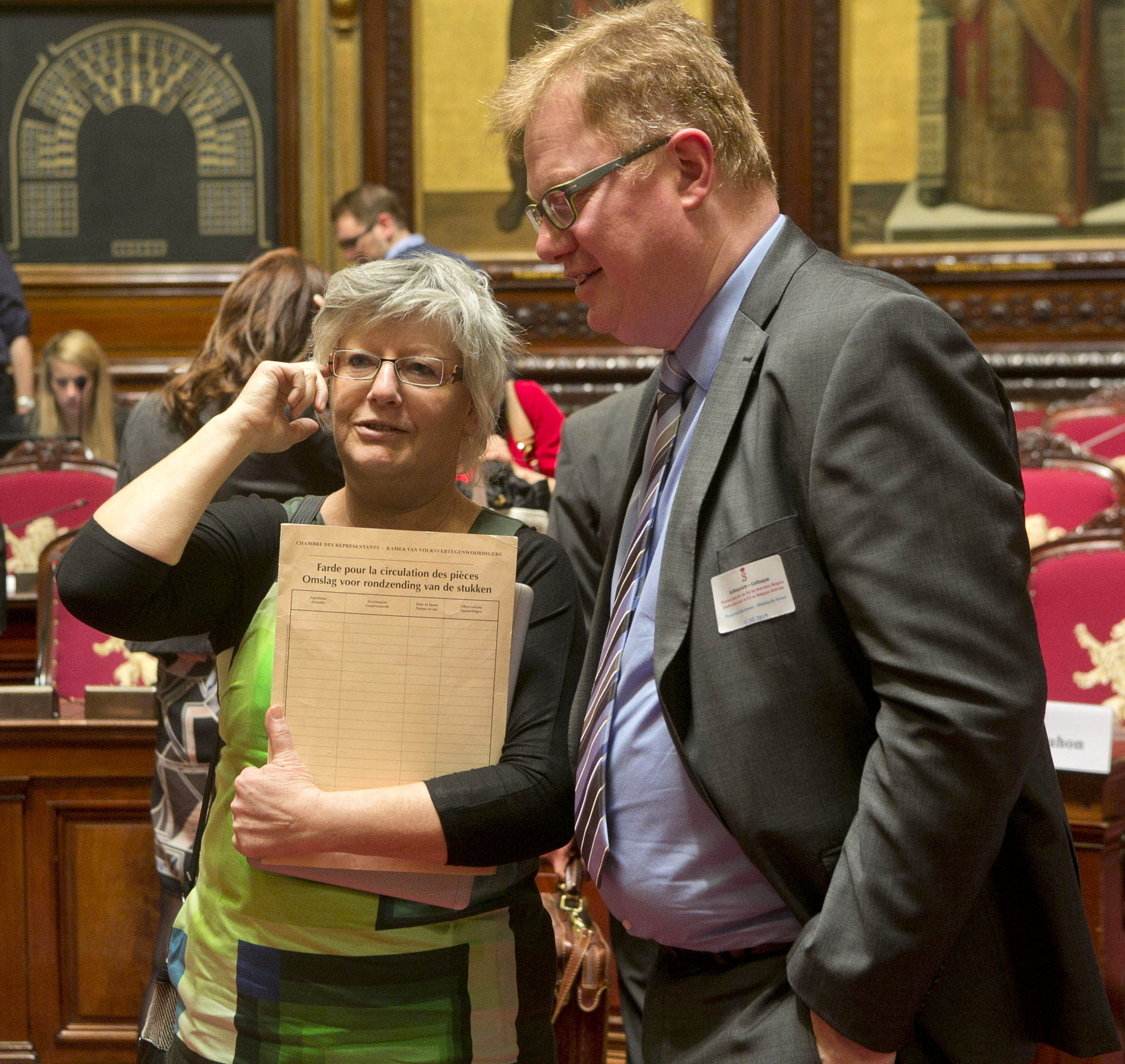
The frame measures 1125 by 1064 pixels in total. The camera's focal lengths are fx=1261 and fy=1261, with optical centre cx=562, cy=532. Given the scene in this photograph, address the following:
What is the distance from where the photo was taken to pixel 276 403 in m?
1.45

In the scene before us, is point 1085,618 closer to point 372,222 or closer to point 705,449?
point 705,449

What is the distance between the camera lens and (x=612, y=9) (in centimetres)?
133

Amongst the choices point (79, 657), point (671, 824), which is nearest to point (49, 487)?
point (79, 657)

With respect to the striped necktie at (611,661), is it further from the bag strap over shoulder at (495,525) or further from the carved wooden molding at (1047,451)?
the carved wooden molding at (1047,451)

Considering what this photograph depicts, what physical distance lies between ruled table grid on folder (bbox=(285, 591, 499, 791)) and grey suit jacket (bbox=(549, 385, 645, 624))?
1057mm

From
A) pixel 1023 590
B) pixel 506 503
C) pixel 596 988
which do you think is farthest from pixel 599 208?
pixel 506 503

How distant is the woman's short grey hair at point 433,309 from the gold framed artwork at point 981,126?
513cm

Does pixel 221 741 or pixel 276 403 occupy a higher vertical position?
pixel 276 403

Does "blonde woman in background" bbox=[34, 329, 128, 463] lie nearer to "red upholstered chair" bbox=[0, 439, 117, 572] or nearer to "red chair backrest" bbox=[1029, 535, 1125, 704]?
"red upholstered chair" bbox=[0, 439, 117, 572]

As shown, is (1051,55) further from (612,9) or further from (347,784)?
(347,784)

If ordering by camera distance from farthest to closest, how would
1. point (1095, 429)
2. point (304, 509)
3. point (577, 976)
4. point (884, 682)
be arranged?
1. point (1095, 429)
2. point (577, 976)
3. point (304, 509)
4. point (884, 682)

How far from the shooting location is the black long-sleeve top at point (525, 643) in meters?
1.31

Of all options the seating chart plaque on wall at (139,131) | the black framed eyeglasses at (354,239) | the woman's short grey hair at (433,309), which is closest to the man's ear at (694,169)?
the woman's short grey hair at (433,309)

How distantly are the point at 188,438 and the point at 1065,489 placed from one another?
2.74 metres
